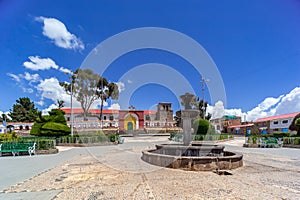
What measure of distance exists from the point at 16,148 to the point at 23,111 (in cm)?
6431

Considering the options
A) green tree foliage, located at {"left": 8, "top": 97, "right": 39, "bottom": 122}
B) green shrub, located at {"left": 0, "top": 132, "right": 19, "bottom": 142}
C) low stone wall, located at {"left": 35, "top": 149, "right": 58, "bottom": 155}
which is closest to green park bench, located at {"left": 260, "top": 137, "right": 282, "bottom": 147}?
low stone wall, located at {"left": 35, "top": 149, "right": 58, "bottom": 155}

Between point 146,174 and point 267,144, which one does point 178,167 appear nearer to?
point 146,174

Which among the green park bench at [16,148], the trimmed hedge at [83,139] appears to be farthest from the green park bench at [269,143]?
the green park bench at [16,148]

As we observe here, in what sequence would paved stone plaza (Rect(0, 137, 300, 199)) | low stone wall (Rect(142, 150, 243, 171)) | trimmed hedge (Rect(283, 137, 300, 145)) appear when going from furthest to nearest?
trimmed hedge (Rect(283, 137, 300, 145))
low stone wall (Rect(142, 150, 243, 171))
paved stone plaza (Rect(0, 137, 300, 199))

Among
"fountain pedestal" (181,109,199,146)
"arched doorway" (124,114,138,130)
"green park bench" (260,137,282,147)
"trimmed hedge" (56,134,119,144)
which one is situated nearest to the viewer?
"fountain pedestal" (181,109,199,146)

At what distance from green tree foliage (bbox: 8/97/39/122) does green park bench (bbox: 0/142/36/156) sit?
5544cm

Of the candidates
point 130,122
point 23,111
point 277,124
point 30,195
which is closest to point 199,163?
point 30,195

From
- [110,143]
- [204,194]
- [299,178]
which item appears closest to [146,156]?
[204,194]

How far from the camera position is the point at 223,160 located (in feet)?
24.1

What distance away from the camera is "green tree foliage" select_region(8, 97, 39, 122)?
64.3 metres

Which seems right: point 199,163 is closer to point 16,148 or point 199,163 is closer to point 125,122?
point 16,148

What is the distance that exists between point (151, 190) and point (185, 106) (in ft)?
23.6

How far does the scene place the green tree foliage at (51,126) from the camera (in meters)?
21.2

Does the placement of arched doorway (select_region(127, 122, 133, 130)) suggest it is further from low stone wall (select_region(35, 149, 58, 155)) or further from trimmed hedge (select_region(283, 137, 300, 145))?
low stone wall (select_region(35, 149, 58, 155))
